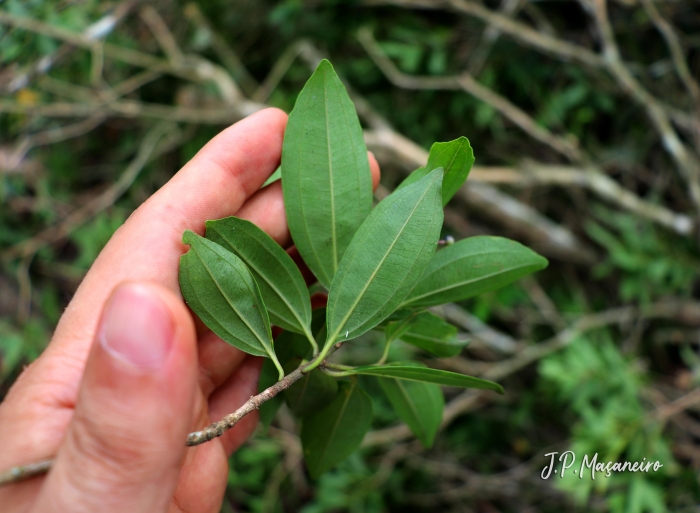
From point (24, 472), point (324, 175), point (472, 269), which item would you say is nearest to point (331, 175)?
point (324, 175)

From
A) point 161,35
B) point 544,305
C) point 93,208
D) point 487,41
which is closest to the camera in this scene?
point 544,305

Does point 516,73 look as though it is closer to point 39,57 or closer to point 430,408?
point 430,408

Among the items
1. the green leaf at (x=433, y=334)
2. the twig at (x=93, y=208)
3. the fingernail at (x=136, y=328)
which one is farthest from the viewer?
the twig at (x=93, y=208)

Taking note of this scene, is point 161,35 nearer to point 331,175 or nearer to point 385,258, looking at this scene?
point 331,175

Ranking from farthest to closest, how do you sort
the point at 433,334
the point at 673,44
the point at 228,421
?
the point at 673,44 < the point at 433,334 < the point at 228,421

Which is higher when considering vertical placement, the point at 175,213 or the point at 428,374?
the point at 175,213

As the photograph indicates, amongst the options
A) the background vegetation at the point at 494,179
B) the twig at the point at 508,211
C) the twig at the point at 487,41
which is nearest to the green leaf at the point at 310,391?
the background vegetation at the point at 494,179

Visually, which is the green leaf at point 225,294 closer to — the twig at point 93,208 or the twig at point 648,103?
the twig at point 93,208

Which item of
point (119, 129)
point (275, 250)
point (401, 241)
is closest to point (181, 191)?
point (275, 250)
